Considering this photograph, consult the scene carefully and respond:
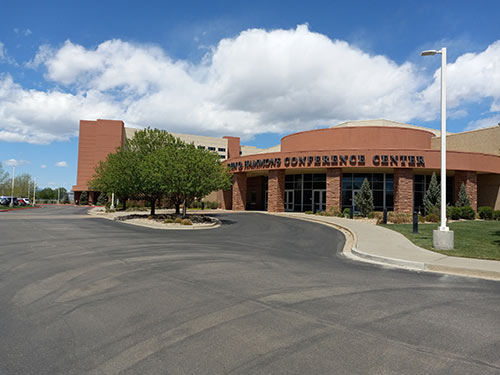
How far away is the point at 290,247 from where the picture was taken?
1341 centimetres

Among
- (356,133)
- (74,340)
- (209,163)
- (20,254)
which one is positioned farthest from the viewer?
(356,133)

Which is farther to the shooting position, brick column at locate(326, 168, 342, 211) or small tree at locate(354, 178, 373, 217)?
brick column at locate(326, 168, 342, 211)

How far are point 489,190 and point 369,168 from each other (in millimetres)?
14417

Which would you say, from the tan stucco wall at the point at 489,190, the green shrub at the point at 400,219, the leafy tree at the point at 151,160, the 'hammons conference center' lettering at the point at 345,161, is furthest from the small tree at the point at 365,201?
the tan stucco wall at the point at 489,190

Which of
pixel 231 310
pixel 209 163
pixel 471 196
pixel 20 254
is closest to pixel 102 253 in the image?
pixel 20 254

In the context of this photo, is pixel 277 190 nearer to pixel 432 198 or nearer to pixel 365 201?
pixel 365 201

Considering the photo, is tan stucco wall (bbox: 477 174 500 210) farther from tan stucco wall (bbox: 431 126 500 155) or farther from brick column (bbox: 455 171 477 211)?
brick column (bbox: 455 171 477 211)

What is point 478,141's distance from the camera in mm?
37375

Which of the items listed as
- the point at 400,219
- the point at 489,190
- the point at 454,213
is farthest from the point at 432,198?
the point at 489,190

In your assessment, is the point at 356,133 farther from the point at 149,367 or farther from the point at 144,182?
the point at 149,367

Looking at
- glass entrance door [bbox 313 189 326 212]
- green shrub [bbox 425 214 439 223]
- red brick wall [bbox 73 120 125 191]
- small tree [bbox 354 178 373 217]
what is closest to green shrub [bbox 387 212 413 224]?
green shrub [bbox 425 214 439 223]

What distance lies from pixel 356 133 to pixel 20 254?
105 feet

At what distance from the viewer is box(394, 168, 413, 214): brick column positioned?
105 feet

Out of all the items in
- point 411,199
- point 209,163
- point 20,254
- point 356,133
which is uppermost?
Result: point 356,133
